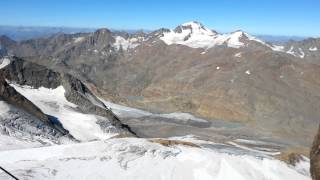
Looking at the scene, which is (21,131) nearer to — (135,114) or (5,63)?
(5,63)

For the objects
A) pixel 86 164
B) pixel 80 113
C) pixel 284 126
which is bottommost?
pixel 284 126

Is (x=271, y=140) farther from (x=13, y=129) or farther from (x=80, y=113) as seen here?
(x=13, y=129)

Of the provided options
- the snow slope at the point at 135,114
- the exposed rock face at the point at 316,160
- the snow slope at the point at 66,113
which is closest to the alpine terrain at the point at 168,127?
the exposed rock face at the point at 316,160

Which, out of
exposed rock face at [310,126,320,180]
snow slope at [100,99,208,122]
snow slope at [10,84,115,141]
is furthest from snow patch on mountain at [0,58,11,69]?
exposed rock face at [310,126,320,180]

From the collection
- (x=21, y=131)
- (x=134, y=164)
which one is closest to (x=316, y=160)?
(x=134, y=164)

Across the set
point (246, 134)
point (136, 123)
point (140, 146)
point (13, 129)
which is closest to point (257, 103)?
point (246, 134)

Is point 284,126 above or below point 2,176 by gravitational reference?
below
